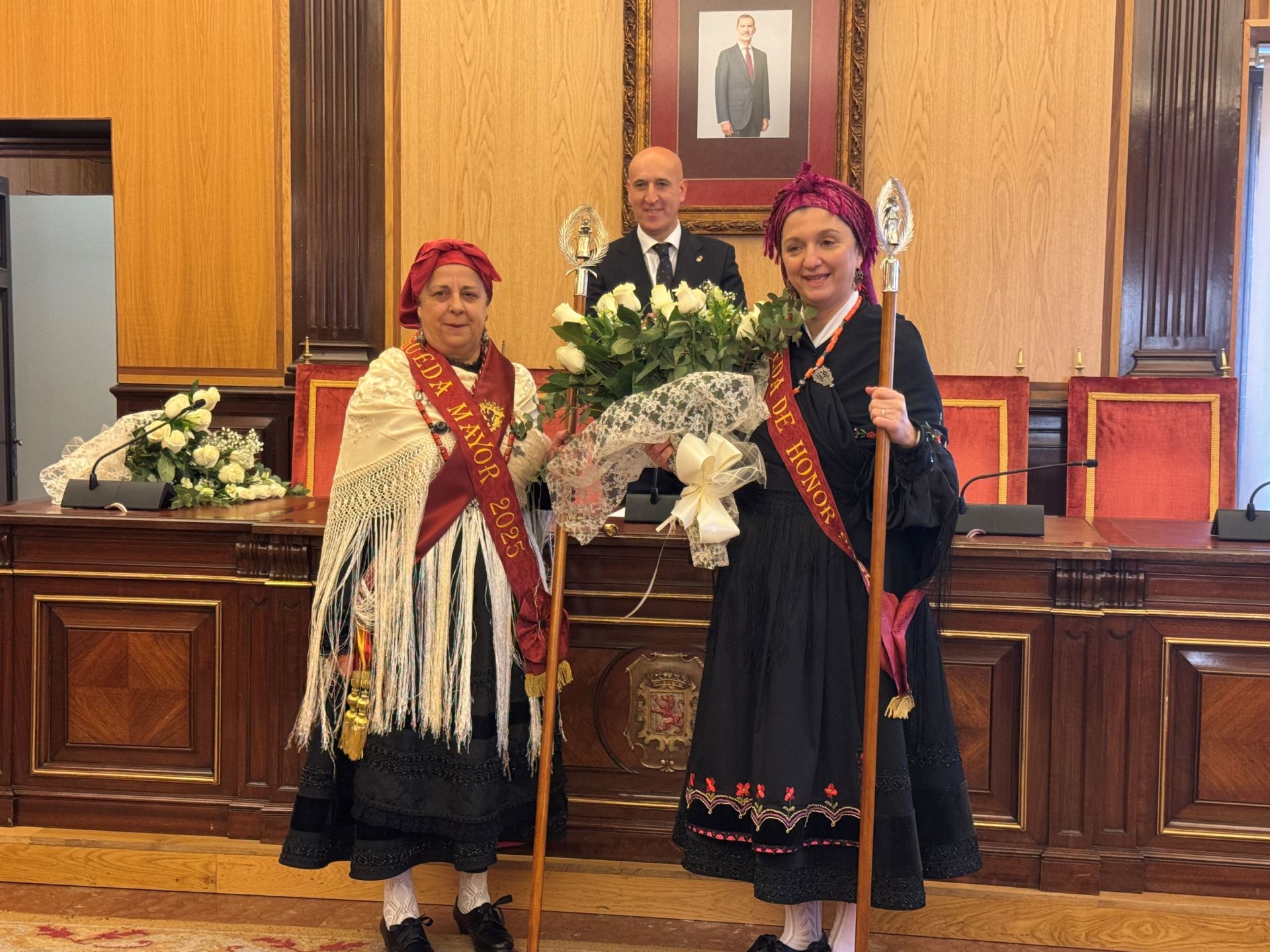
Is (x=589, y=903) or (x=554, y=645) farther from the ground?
(x=554, y=645)

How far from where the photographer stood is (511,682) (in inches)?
103

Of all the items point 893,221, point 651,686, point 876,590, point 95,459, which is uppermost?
point 893,221

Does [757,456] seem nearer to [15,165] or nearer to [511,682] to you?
[511,682]

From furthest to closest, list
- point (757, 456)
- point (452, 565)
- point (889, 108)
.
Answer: point (889, 108) < point (452, 565) < point (757, 456)

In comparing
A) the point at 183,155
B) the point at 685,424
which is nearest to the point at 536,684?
the point at 685,424

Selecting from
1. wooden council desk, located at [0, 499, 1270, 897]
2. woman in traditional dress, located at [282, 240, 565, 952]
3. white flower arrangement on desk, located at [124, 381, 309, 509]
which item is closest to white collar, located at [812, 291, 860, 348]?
woman in traditional dress, located at [282, 240, 565, 952]

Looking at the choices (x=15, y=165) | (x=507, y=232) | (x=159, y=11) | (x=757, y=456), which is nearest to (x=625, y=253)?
(x=507, y=232)

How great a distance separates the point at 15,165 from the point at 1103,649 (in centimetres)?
548

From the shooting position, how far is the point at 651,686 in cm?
299

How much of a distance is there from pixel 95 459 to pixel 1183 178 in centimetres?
417

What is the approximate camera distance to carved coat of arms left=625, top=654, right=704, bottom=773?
2.98 meters

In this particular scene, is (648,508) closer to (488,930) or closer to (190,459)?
(488,930)

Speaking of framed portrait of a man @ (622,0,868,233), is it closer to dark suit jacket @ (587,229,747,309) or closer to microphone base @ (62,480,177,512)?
dark suit jacket @ (587,229,747,309)

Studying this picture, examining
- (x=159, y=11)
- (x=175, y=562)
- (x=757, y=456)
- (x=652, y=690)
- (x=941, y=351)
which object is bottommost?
(x=652, y=690)
